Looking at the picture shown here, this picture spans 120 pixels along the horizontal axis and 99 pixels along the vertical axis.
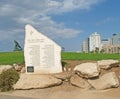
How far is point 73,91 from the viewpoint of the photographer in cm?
1231

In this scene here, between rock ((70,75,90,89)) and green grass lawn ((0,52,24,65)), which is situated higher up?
green grass lawn ((0,52,24,65))

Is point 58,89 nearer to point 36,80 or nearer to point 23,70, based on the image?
point 36,80

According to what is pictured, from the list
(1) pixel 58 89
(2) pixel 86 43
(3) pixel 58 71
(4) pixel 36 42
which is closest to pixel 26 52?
(4) pixel 36 42

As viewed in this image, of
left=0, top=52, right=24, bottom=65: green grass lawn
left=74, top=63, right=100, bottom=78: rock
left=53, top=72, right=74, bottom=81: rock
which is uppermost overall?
left=0, top=52, right=24, bottom=65: green grass lawn

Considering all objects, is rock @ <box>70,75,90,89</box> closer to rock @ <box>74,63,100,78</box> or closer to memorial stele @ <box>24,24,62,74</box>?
rock @ <box>74,63,100,78</box>

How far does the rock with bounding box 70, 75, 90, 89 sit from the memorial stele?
1309mm

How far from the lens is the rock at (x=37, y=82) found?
1310 cm

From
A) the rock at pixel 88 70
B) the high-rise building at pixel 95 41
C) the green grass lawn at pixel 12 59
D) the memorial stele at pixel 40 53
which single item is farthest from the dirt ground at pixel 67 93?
the high-rise building at pixel 95 41

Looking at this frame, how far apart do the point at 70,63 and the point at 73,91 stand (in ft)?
12.9

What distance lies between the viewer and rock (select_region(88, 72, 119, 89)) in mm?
12056

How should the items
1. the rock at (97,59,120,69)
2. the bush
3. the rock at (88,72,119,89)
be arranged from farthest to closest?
the rock at (97,59,120,69) < the bush < the rock at (88,72,119,89)

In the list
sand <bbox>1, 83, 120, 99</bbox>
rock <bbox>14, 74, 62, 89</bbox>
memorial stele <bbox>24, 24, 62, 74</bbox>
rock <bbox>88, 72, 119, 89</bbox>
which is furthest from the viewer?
memorial stele <bbox>24, 24, 62, 74</bbox>

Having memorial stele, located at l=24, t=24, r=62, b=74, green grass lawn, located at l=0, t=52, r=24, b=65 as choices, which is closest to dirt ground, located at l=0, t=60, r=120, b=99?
memorial stele, located at l=24, t=24, r=62, b=74

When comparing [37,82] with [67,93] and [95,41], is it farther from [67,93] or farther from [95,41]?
[95,41]
